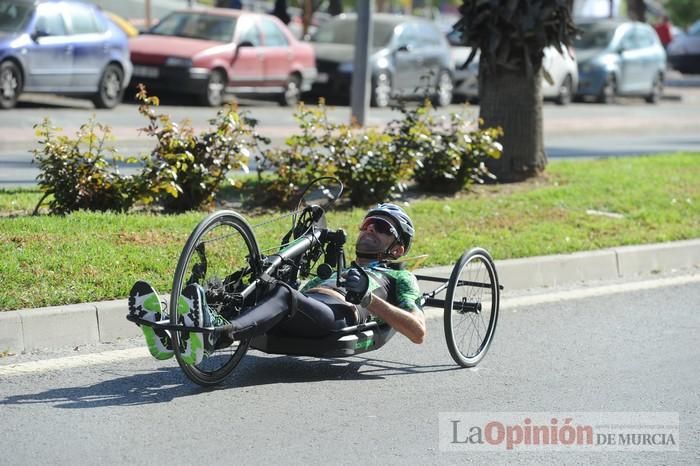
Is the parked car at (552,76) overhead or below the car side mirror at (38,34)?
below

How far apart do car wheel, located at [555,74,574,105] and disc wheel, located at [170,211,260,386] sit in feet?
67.3

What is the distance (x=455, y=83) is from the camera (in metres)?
25.6

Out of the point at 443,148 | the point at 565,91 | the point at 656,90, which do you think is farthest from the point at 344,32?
the point at 443,148

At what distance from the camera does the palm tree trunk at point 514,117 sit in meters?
12.5

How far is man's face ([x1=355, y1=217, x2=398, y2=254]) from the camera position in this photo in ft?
21.3

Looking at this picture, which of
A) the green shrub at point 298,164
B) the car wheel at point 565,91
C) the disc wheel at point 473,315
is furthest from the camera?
the car wheel at point 565,91

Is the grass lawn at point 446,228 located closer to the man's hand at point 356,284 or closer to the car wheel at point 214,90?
the man's hand at point 356,284

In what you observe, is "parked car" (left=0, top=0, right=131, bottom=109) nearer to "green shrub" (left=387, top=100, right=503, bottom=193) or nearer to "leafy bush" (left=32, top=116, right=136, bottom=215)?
"green shrub" (left=387, top=100, right=503, bottom=193)

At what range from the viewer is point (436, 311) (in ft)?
26.6

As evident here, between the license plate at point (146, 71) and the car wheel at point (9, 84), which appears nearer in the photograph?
the car wheel at point (9, 84)

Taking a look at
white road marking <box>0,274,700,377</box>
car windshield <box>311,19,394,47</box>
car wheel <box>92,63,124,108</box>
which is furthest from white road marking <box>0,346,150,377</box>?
car windshield <box>311,19,394,47</box>

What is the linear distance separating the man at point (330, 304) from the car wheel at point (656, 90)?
23.4m

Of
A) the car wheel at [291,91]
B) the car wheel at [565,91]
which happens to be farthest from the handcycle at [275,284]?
the car wheel at [565,91]

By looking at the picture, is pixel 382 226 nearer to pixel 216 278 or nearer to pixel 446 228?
pixel 216 278
